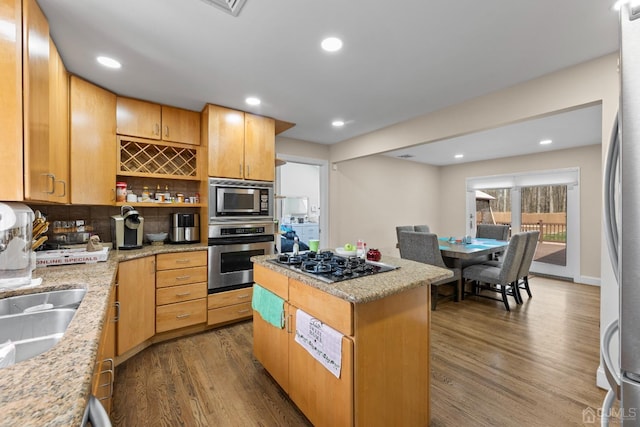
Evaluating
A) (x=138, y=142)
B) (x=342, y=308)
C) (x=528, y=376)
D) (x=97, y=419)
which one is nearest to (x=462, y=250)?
(x=528, y=376)

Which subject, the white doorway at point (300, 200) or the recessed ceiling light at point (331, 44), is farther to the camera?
the white doorway at point (300, 200)

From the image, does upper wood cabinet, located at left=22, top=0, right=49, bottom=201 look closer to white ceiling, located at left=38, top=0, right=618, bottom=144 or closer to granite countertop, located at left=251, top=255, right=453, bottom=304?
white ceiling, located at left=38, top=0, right=618, bottom=144

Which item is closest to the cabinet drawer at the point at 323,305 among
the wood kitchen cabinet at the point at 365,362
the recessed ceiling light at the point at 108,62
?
the wood kitchen cabinet at the point at 365,362

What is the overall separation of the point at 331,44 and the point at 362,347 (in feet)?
6.20

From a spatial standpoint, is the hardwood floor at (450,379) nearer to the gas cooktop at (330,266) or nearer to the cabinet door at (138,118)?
the gas cooktop at (330,266)

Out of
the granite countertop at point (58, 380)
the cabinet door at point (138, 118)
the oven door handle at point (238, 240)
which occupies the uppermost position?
the cabinet door at point (138, 118)

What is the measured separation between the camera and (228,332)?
2898 millimetres

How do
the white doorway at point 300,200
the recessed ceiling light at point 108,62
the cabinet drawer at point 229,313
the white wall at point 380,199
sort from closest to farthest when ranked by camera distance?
the recessed ceiling light at point 108,62, the cabinet drawer at point 229,313, the white wall at point 380,199, the white doorway at point 300,200

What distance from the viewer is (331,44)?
1.89 m

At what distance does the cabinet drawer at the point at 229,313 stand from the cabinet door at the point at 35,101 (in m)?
1.78

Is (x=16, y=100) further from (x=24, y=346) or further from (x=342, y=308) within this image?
(x=342, y=308)

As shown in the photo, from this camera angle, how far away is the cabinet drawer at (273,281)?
1.81m

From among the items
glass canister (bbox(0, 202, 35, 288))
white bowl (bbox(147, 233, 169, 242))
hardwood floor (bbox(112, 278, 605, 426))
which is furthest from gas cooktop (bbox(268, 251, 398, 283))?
white bowl (bbox(147, 233, 169, 242))

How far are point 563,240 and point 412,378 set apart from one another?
213 inches
